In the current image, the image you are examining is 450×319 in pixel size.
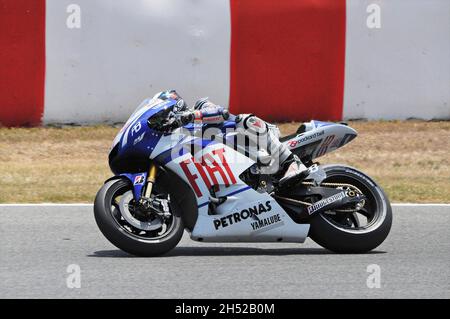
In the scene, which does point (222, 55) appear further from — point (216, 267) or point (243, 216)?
point (216, 267)

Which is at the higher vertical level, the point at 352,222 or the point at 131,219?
the point at 131,219

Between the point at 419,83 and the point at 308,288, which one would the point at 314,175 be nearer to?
the point at 308,288

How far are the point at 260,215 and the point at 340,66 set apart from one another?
17.6 ft

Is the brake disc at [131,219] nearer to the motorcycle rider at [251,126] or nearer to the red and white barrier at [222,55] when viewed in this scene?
the motorcycle rider at [251,126]

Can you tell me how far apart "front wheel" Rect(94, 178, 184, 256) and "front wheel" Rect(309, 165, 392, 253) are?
926mm

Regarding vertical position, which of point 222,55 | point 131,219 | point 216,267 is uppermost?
point 222,55

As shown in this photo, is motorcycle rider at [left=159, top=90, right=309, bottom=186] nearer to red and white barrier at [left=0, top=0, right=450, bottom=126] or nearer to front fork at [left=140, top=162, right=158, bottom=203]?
front fork at [left=140, top=162, right=158, bottom=203]

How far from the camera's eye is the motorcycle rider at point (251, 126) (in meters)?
6.70

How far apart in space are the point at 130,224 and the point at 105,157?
16.5 feet

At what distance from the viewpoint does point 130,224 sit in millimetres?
6652

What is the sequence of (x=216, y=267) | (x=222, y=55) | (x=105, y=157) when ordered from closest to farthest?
1. (x=216, y=267)
2. (x=105, y=157)
3. (x=222, y=55)

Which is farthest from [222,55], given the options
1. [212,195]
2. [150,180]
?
[150,180]

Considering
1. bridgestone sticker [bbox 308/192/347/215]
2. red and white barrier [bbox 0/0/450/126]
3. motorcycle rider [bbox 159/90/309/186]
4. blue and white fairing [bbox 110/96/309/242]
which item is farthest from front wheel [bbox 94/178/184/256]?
red and white barrier [bbox 0/0/450/126]

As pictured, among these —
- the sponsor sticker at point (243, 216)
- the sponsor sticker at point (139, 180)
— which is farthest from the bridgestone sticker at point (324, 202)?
the sponsor sticker at point (139, 180)
